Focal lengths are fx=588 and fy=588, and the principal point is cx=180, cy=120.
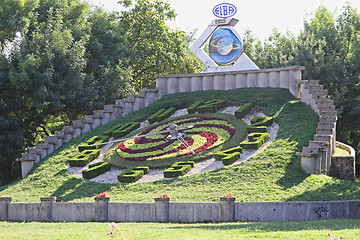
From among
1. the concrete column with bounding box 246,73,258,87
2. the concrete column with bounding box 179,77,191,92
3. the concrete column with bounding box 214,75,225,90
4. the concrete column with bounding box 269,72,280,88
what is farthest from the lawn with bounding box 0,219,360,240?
the concrete column with bounding box 179,77,191,92

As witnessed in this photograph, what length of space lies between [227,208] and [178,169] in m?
6.83

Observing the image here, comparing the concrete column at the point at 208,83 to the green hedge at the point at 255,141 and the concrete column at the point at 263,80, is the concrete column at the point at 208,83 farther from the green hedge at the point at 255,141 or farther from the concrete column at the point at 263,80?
the green hedge at the point at 255,141

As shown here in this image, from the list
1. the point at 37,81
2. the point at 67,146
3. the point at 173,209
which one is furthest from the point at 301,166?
the point at 37,81

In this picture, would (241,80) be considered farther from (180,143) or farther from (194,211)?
(194,211)

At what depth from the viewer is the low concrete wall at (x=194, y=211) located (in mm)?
20250

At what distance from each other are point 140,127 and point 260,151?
9.97 m

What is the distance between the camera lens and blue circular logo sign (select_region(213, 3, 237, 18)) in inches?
1421

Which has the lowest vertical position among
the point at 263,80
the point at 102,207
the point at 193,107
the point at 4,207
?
the point at 4,207

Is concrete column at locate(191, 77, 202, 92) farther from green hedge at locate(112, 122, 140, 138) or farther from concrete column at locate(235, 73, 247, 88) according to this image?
green hedge at locate(112, 122, 140, 138)

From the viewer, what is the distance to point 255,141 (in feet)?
92.5

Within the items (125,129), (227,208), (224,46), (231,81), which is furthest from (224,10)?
(227,208)

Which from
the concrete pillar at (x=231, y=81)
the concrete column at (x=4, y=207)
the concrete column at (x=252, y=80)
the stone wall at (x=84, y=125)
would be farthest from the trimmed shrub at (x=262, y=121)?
the concrete column at (x=4, y=207)

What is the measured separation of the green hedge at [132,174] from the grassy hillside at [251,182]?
0.44 metres

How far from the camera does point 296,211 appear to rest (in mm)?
20281
